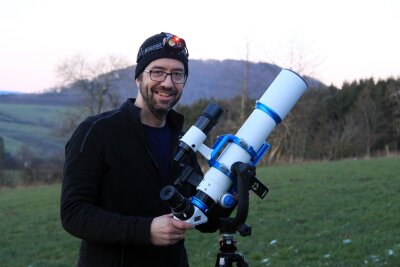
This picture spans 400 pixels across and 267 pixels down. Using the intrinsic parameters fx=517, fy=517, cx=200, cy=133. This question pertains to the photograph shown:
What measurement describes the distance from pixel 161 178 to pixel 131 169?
19 cm

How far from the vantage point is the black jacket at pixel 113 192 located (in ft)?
8.24

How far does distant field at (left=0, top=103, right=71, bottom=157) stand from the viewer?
3562 centimetres

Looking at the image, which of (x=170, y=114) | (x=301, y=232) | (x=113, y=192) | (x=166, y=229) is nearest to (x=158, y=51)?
(x=170, y=114)

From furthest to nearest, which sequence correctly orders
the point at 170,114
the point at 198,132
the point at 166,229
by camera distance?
1. the point at 170,114
2. the point at 198,132
3. the point at 166,229

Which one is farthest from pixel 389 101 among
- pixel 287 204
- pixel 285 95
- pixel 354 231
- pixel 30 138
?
pixel 285 95

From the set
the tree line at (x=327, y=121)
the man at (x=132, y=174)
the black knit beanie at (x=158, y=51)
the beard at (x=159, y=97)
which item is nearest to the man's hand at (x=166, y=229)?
the man at (x=132, y=174)

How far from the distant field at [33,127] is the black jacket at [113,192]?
30.0 metres

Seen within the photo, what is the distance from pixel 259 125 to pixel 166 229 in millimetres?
763

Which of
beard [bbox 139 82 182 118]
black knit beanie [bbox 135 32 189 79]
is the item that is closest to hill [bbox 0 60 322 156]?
black knit beanie [bbox 135 32 189 79]

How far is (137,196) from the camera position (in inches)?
109

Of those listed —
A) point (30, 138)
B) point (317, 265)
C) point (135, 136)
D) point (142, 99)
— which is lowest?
point (317, 265)

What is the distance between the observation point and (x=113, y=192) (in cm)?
272

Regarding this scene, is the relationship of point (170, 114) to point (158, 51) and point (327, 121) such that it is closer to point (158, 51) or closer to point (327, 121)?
point (158, 51)

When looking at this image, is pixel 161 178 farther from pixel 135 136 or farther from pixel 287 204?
pixel 287 204
